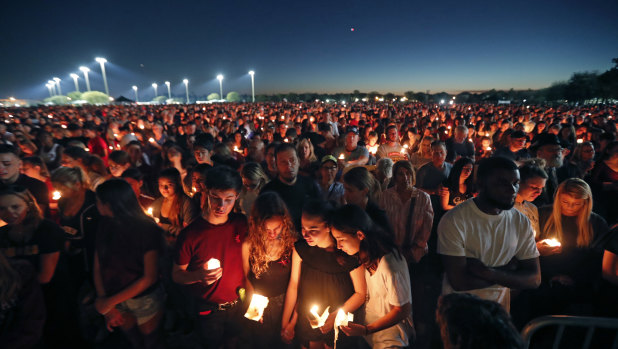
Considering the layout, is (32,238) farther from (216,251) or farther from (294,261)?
(294,261)

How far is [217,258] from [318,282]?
948 millimetres

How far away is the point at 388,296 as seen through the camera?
209cm

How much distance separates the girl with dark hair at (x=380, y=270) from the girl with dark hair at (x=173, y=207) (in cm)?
223

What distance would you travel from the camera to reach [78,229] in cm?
330

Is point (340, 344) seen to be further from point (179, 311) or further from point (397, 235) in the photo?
point (179, 311)

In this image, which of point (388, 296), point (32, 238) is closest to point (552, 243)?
point (388, 296)

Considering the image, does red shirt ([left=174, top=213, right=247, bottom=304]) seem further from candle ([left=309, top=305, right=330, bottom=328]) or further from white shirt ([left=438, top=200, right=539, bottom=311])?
white shirt ([left=438, top=200, right=539, bottom=311])

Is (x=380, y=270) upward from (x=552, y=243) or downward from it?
upward

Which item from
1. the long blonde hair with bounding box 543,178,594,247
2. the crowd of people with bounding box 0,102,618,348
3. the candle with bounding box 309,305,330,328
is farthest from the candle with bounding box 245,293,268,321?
the long blonde hair with bounding box 543,178,594,247

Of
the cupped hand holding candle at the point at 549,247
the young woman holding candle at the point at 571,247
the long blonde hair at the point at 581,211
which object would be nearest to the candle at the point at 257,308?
the cupped hand holding candle at the point at 549,247

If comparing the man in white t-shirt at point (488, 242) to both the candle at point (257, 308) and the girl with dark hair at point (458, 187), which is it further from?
the girl with dark hair at point (458, 187)

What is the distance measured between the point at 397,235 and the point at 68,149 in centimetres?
554

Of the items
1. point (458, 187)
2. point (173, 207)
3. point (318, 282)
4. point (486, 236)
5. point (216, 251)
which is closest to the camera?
point (486, 236)

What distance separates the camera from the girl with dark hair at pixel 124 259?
2424 millimetres
